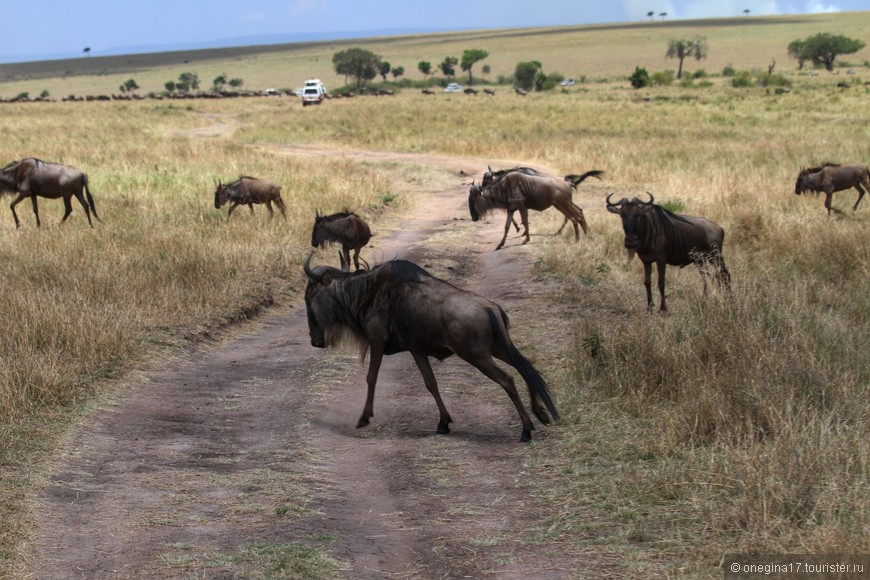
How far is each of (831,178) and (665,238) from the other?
A: 24.1 ft

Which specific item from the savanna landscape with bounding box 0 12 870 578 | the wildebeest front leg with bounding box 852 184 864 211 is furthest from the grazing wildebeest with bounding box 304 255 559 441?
the wildebeest front leg with bounding box 852 184 864 211

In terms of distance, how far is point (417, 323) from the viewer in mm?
6469

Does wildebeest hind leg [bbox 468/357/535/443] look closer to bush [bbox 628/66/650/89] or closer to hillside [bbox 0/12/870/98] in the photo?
bush [bbox 628/66/650/89]

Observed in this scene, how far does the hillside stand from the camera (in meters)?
113

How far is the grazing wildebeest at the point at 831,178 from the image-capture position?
51.6ft

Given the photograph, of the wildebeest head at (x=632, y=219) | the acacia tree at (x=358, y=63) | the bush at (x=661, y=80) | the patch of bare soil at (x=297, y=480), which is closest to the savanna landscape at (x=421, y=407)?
the patch of bare soil at (x=297, y=480)

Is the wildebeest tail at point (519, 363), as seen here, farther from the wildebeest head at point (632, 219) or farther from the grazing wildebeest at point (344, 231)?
the grazing wildebeest at point (344, 231)

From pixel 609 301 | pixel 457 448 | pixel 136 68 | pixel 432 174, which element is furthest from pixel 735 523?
pixel 136 68

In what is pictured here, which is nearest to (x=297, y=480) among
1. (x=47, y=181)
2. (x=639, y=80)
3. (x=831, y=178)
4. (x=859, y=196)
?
(x=47, y=181)

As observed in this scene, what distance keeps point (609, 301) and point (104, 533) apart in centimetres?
672

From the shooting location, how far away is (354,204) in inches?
687

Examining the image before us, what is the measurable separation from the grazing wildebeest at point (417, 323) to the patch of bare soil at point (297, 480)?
0.39 metres

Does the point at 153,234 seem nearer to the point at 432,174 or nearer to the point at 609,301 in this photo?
the point at 609,301

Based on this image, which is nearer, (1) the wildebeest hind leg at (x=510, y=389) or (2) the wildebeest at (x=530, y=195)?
(1) the wildebeest hind leg at (x=510, y=389)
